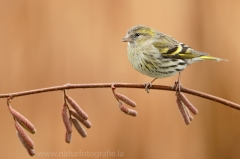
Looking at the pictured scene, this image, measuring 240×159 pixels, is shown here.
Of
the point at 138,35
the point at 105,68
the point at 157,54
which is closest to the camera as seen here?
the point at 157,54

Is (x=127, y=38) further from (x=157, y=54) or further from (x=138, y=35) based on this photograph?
(x=157, y=54)

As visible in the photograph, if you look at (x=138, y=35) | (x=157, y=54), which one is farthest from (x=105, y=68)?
(x=157, y=54)

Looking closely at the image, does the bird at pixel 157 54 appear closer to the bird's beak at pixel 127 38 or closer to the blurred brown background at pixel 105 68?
the bird's beak at pixel 127 38

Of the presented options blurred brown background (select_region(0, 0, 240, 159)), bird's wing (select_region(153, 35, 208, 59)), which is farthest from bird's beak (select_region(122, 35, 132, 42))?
blurred brown background (select_region(0, 0, 240, 159))

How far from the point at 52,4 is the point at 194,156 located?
1518 mm

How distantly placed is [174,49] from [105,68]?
25.5 inches

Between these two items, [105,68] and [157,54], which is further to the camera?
[105,68]

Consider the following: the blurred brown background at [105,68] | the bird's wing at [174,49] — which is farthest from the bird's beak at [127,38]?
the blurred brown background at [105,68]

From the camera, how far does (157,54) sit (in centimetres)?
259

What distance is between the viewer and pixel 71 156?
327 cm

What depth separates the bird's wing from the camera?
2602mm

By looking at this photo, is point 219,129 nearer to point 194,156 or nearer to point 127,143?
point 194,156

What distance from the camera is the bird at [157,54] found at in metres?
2.51

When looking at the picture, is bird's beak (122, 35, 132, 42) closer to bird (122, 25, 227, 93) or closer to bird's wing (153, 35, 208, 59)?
bird (122, 25, 227, 93)
